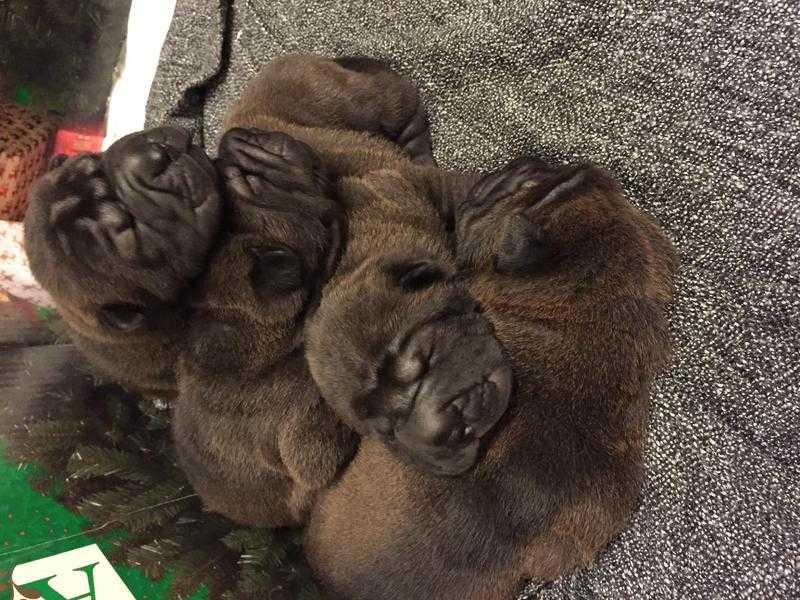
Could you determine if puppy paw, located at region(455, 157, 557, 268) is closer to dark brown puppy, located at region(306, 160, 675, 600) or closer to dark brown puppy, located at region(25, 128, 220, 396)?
dark brown puppy, located at region(306, 160, 675, 600)

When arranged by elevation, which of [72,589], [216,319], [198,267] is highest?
[198,267]

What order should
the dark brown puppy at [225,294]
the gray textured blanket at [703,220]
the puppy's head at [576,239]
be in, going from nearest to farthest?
the gray textured blanket at [703,220]
the puppy's head at [576,239]
the dark brown puppy at [225,294]

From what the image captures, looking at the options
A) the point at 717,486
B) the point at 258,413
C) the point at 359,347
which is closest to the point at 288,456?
the point at 258,413

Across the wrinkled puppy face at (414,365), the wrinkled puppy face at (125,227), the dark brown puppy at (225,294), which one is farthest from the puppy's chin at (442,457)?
the wrinkled puppy face at (125,227)

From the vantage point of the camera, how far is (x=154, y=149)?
140cm

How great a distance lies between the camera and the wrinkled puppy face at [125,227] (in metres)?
1.38

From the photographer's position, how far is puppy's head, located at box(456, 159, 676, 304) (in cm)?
129

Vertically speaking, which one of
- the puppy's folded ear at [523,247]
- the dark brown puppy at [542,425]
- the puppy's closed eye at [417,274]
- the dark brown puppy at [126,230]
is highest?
the dark brown puppy at [126,230]

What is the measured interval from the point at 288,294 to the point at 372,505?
454 mm

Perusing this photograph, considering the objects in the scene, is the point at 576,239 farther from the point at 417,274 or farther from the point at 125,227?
the point at 125,227

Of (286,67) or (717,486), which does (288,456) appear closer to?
(717,486)

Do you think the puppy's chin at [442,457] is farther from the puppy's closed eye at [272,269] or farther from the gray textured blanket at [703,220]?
the puppy's closed eye at [272,269]

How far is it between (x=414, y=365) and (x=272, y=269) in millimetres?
426

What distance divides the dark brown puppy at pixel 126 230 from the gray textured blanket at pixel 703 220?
72cm
